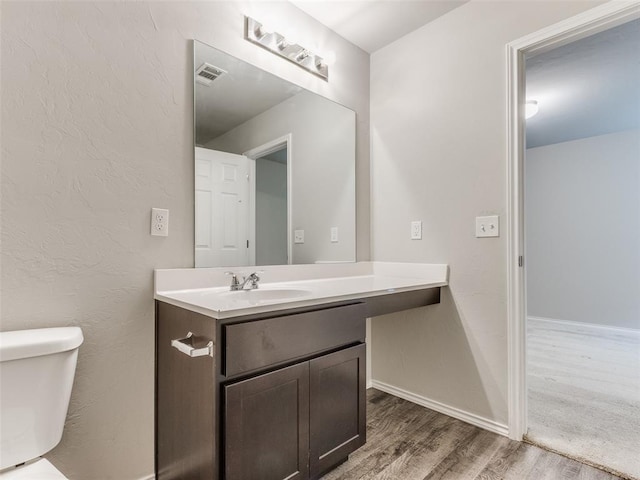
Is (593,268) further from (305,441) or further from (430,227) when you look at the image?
(305,441)

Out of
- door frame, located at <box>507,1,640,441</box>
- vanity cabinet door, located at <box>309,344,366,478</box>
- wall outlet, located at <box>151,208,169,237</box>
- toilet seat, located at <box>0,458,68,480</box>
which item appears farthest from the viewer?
door frame, located at <box>507,1,640,441</box>

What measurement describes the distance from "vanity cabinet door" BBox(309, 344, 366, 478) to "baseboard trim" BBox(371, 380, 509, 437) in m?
0.77

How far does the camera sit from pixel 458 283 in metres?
1.93

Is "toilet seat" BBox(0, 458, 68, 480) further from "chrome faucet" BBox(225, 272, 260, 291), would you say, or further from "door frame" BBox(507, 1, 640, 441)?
"door frame" BBox(507, 1, 640, 441)

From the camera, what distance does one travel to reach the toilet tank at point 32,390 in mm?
928

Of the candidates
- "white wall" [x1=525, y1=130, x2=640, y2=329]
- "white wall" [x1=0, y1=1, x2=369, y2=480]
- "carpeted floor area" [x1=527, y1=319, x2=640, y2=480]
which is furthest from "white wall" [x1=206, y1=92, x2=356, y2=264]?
"white wall" [x1=525, y1=130, x2=640, y2=329]

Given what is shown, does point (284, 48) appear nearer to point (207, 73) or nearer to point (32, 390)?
point (207, 73)

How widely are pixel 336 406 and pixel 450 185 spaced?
4.42 ft

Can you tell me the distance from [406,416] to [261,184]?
1.55 meters

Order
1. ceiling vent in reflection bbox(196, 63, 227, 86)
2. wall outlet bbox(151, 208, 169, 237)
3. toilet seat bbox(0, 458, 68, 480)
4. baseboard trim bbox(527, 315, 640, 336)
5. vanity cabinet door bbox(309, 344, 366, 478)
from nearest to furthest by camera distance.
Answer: toilet seat bbox(0, 458, 68, 480) → vanity cabinet door bbox(309, 344, 366, 478) → wall outlet bbox(151, 208, 169, 237) → ceiling vent in reflection bbox(196, 63, 227, 86) → baseboard trim bbox(527, 315, 640, 336)

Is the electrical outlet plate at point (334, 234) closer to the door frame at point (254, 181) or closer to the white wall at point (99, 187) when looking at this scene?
the door frame at point (254, 181)

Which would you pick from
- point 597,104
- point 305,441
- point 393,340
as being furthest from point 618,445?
point 597,104

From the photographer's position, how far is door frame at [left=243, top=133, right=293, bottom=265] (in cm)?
179

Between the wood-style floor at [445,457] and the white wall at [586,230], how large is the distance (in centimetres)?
266
